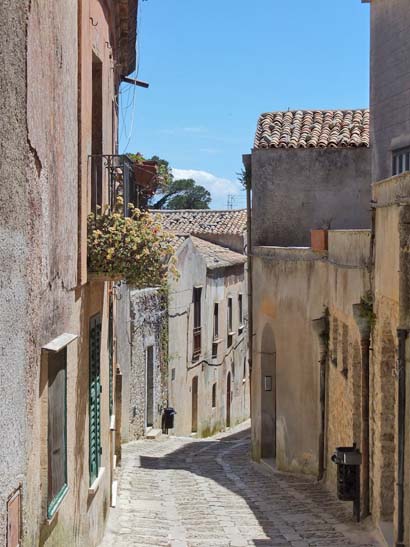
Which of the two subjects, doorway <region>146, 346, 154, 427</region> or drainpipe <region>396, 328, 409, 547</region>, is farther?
doorway <region>146, 346, 154, 427</region>

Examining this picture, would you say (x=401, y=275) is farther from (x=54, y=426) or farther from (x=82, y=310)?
(x=54, y=426)

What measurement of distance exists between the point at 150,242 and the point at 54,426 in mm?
2705

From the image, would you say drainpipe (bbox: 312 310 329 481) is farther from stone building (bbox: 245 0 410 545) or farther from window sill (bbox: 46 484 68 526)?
window sill (bbox: 46 484 68 526)

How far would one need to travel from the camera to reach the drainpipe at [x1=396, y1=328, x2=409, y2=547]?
9266 mm

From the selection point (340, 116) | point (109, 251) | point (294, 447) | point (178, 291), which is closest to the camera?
point (109, 251)

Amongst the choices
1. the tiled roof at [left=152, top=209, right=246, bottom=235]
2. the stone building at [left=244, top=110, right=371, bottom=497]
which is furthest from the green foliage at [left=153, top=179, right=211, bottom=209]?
the stone building at [left=244, top=110, right=371, bottom=497]

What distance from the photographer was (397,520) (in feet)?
30.8

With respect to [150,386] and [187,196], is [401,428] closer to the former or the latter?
[150,386]

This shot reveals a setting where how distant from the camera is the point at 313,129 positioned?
2119 cm

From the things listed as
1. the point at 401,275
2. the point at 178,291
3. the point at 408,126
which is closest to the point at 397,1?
the point at 408,126

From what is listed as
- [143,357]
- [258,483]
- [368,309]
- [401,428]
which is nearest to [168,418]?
[143,357]

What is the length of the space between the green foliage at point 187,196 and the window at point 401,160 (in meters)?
68.5

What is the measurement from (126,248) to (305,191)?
1193 cm

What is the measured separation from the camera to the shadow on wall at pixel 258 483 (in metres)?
12.4
